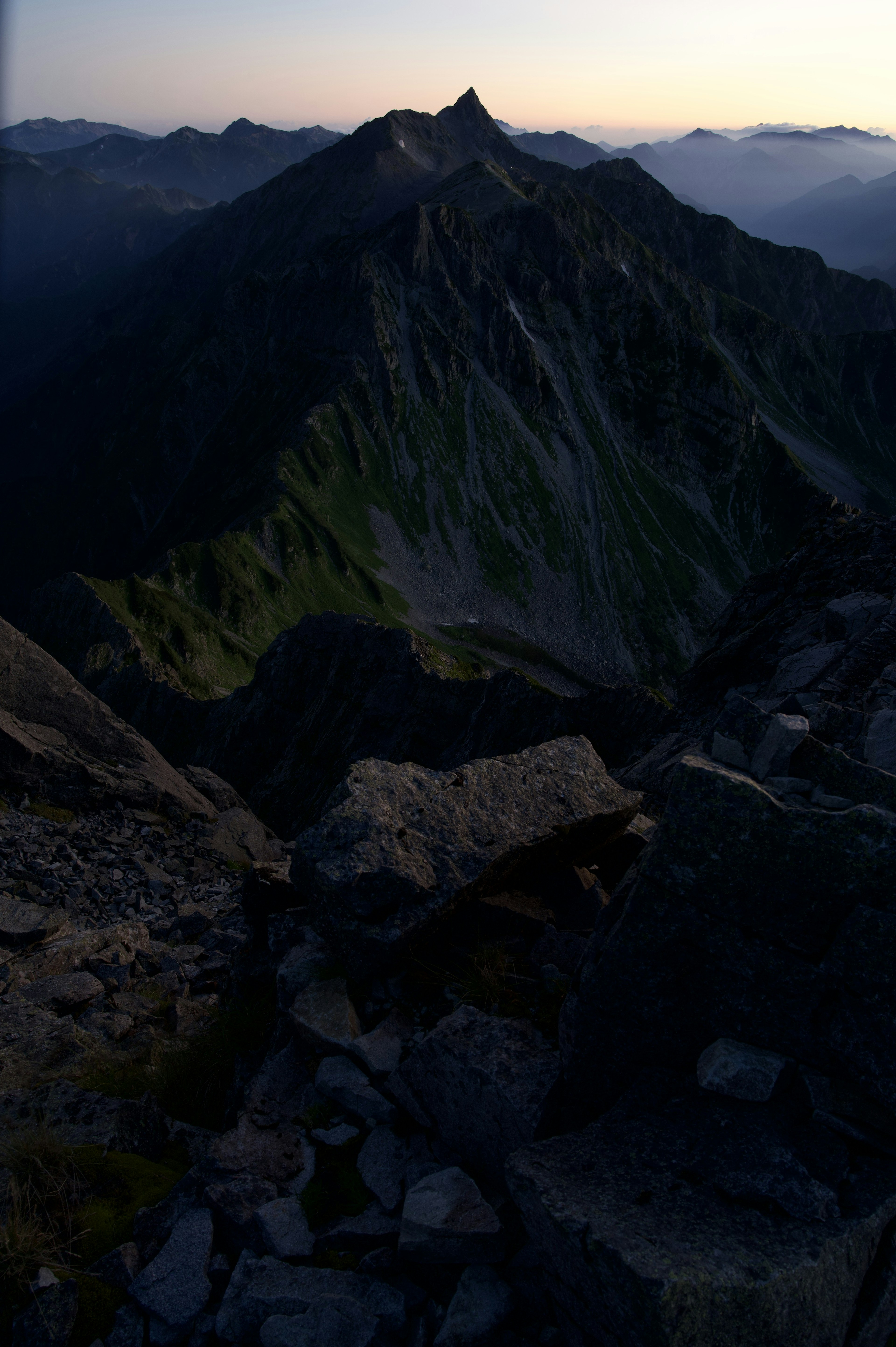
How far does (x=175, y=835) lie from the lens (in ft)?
94.9

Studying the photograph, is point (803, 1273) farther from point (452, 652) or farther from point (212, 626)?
point (452, 652)

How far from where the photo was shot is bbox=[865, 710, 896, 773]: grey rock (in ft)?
35.6

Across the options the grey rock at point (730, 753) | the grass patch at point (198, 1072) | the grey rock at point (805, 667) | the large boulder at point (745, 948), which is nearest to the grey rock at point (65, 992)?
the grass patch at point (198, 1072)

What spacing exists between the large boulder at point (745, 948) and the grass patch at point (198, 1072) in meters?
5.47

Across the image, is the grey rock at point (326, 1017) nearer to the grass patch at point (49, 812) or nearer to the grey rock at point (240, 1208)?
the grey rock at point (240, 1208)

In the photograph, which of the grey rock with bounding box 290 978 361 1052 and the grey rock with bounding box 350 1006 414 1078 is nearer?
the grey rock with bounding box 350 1006 414 1078

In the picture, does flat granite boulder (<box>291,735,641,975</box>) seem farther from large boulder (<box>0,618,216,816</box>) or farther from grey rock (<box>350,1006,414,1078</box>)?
large boulder (<box>0,618,216,816</box>)

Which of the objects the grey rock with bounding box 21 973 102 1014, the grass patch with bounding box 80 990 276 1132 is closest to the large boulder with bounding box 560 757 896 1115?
the grass patch with bounding box 80 990 276 1132

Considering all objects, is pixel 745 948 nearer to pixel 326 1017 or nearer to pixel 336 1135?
pixel 336 1135

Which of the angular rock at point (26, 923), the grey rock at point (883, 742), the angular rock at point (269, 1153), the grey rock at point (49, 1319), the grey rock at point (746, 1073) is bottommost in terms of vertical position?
the angular rock at point (26, 923)

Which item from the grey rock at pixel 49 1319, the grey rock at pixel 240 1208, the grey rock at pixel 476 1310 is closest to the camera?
the grey rock at pixel 476 1310

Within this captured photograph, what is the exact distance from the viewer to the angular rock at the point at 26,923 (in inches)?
682

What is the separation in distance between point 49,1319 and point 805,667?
25.3 meters

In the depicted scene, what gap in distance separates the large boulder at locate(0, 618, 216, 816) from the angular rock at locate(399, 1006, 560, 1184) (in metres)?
23.1
